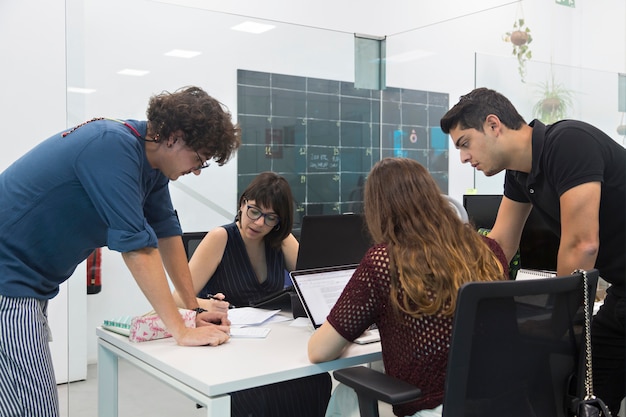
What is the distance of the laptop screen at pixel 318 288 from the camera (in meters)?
1.99

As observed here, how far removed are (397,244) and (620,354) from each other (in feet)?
3.27

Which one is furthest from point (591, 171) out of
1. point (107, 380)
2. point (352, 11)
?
point (352, 11)

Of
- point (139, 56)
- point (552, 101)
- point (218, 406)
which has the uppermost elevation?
point (139, 56)

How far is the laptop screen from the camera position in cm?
199

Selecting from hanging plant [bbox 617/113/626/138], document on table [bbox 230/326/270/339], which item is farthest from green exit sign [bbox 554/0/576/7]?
document on table [bbox 230/326/270/339]

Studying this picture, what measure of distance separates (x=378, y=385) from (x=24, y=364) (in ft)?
3.01

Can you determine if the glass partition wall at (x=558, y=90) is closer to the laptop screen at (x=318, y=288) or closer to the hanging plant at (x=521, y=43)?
the hanging plant at (x=521, y=43)

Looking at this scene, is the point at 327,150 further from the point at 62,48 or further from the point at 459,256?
the point at 459,256

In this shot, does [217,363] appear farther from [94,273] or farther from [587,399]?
[94,273]

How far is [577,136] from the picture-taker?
2.00 metres

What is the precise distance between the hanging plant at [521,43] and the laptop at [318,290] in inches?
86.0

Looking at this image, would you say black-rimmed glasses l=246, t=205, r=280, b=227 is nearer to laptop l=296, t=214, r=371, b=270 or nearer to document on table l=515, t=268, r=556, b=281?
laptop l=296, t=214, r=371, b=270

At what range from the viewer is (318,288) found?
6.64ft

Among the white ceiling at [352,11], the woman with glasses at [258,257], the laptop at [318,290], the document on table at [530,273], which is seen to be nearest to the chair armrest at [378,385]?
the laptop at [318,290]
